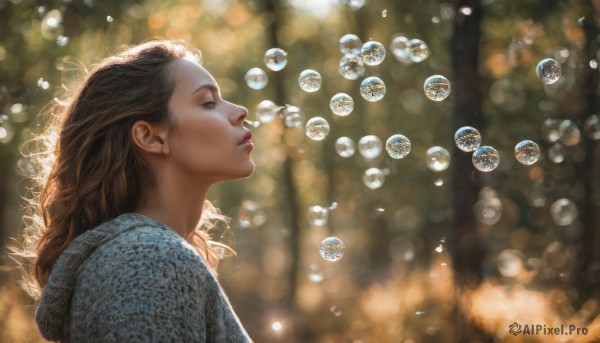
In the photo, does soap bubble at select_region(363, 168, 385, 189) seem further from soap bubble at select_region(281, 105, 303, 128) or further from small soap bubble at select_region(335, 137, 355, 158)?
soap bubble at select_region(281, 105, 303, 128)

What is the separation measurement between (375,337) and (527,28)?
390 cm

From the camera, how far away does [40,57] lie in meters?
8.36

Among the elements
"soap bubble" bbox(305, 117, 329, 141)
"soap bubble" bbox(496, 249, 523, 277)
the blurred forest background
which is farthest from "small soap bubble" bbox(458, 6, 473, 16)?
"soap bubble" bbox(496, 249, 523, 277)

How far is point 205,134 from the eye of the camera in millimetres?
2291

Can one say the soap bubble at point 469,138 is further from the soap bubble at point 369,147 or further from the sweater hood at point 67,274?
the sweater hood at point 67,274

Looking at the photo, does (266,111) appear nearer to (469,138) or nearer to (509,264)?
(469,138)

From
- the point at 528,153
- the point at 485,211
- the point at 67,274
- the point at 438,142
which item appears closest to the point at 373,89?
the point at 528,153

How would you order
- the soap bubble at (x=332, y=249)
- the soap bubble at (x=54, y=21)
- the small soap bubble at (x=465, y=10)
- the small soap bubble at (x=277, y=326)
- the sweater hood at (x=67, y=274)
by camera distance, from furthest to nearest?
1. the small soap bubble at (x=277, y=326)
2. the soap bubble at (x=54, y=21)
3. the small soap bubble at (x=465, y=10)
4. the soap bubble at (x=332, y=249)
5. the sweater hood at (x=67, y=274)

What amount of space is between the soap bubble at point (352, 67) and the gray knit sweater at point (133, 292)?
2677mm

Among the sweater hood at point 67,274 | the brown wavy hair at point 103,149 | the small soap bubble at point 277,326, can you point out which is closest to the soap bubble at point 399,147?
the brown wavy hair at point 103,149

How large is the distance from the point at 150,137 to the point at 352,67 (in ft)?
7.97

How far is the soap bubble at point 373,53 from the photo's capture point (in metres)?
4.22

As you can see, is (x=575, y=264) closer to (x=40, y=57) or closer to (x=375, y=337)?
(x=375, y=337)

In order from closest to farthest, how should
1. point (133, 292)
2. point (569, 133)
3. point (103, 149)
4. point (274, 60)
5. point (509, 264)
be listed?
1. point (133, 292)
2. point (103, 149)
3. point (274, 60)
4. point (569, 133)
5. point (509, 264)
